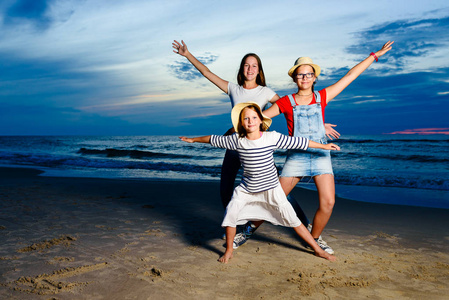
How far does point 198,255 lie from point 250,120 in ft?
5.26

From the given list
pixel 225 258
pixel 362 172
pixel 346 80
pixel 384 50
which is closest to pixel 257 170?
pixel 225 258

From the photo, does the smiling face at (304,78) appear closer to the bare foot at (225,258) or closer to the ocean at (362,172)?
the bare foot at (225,258)

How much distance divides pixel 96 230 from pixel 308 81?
3.39 meters

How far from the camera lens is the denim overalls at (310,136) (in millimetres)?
3729

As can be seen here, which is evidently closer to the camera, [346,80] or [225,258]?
[225,258]

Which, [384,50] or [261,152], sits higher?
[384,50]

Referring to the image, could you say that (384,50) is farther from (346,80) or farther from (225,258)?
(225,258)

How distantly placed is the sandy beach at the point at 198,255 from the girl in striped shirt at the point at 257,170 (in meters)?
0.41

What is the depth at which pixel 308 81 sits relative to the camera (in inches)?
148

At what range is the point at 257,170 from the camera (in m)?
3.53

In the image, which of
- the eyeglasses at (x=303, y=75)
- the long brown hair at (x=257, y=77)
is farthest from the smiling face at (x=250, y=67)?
the eyeglasses at (x=303, y=75)

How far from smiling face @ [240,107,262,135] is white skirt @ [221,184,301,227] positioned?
2.15 feet

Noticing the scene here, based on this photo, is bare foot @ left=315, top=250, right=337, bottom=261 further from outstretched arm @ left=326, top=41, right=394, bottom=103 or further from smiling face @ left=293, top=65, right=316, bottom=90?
smiling face @ left=293, top=65, right=316, bottom=90

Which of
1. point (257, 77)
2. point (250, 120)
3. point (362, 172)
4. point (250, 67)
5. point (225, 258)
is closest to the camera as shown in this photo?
point (250, 120)
